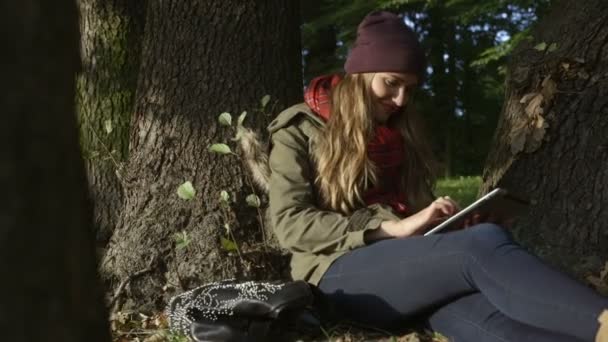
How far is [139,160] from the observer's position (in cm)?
471

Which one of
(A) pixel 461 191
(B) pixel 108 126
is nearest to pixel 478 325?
(B) pixel 108 126

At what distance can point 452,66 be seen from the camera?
21047 mm

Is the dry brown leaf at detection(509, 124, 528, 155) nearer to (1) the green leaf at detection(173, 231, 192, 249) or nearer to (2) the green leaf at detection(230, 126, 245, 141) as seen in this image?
(2) the green leaf at detection(230, 126, 245, 141)

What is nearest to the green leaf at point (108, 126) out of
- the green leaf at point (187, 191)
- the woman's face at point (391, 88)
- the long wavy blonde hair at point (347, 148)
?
the green leaf at point (187, 191)

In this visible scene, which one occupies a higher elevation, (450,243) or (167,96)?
(167,96)

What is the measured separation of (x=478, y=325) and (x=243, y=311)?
0.90 metres

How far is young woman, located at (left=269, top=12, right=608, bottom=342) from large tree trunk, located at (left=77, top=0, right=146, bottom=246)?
4.89 ft

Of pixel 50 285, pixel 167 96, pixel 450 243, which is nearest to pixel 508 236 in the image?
pixel 450 243

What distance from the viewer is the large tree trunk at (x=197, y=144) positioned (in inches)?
179

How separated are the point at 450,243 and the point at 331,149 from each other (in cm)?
67

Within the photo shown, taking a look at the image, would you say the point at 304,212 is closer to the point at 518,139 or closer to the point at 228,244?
the point at 228,244

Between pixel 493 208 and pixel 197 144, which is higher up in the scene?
pixel 197 144

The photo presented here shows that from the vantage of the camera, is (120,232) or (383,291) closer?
(383,291)

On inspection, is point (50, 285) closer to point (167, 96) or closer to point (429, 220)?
point (429, 220)
